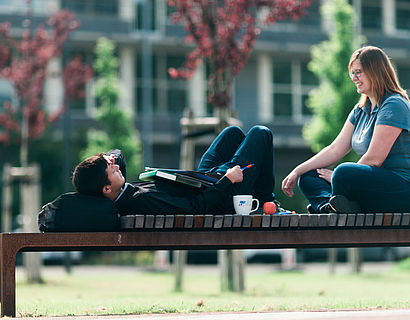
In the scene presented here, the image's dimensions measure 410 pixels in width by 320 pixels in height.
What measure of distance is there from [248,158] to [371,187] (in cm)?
85

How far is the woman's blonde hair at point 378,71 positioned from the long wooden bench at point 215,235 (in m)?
0.81

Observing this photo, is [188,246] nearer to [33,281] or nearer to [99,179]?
[99,179]

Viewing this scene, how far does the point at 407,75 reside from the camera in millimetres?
33812

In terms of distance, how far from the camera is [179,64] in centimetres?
3100

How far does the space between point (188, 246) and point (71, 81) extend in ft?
44.7

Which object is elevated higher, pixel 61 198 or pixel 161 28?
pixel 161 28

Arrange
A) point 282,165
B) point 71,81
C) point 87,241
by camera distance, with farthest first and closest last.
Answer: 1. point 282,165
2. point 71,81
3. point 87,241

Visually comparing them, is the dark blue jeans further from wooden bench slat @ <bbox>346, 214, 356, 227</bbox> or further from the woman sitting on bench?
wooden bench slat @ <bbox>346, 214, 356, 227</bbox>

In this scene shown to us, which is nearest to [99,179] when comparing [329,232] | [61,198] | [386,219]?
[61,198]

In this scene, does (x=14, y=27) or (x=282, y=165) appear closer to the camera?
(x=14, y=27)

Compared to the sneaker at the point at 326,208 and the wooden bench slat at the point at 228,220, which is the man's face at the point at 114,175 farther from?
the sneaker at the point at 326,208

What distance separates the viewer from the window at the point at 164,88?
30484 millimetres

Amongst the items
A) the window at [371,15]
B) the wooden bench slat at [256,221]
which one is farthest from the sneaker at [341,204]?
the window at [371,15]

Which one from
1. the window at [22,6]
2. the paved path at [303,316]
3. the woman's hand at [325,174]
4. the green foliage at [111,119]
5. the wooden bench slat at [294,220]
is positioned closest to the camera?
the paved path at [303,316]
